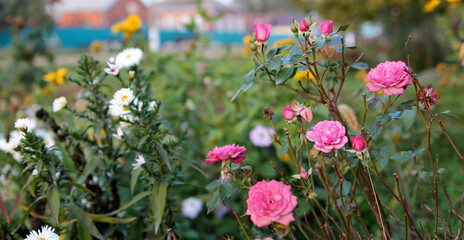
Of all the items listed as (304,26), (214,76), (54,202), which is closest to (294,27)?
(304,26)

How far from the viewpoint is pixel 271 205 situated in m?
0.73

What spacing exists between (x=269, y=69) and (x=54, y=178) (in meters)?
0.58

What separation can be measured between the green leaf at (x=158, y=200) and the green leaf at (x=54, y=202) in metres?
0.23

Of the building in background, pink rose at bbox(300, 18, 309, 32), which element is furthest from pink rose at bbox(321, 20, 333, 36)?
the building in background

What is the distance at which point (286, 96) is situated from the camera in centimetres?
228

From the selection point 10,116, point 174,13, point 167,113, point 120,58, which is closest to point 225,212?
point 167,113

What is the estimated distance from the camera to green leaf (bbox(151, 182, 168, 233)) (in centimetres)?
106

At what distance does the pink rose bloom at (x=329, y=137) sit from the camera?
77 centimetres

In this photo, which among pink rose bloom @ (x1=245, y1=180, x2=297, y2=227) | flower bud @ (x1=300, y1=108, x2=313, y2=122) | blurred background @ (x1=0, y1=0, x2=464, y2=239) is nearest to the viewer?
pink rose bloom @ (x1=245, y1=180, x2=297, y2=227)

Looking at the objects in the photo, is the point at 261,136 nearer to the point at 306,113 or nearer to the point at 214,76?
the point at 214,76

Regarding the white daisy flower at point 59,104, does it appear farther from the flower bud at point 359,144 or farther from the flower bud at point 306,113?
the flower bud at point 359,144

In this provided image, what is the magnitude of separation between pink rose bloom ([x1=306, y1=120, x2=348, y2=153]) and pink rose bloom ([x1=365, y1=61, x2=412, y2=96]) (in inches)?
4.2

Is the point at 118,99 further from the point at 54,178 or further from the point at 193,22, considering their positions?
the point at 193,22

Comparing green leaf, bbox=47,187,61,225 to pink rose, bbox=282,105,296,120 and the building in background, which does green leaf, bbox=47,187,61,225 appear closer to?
pink rose, bbox=282,105,296,120
